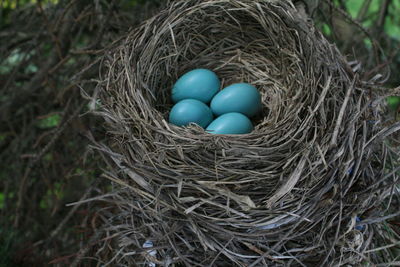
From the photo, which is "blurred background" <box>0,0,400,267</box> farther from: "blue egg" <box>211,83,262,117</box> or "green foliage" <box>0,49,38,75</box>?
"blue egg" <box>211,83,262,117</box>

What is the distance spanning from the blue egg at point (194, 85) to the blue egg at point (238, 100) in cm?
6

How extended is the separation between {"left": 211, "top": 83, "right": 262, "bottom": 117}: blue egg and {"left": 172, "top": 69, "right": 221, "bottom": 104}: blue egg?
0.06 meters

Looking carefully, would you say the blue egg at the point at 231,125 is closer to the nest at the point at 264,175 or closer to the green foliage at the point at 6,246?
the nest at the point at 264,175

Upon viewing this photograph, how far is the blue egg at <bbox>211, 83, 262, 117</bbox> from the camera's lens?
1.76m

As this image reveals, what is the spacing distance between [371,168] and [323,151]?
0.17m

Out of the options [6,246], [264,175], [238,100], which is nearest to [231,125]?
[238,100]

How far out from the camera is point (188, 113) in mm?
1692

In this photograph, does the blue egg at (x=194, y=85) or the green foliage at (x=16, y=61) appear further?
the green foliage at (x=16, y=61)

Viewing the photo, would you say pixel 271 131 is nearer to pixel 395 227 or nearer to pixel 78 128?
pixel 395 227

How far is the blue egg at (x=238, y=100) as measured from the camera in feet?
5.78

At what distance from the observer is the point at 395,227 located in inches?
57.7

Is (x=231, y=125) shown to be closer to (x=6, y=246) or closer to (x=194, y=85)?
(x=194, y=85)

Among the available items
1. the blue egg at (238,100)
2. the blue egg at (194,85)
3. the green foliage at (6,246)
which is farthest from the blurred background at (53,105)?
the blue egg at (238,100)

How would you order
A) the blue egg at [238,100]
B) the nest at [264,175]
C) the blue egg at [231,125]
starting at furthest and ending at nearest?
Answer: the blue egg at [238,100] → the blue egg at [231,125] → the nest at [264,175]
